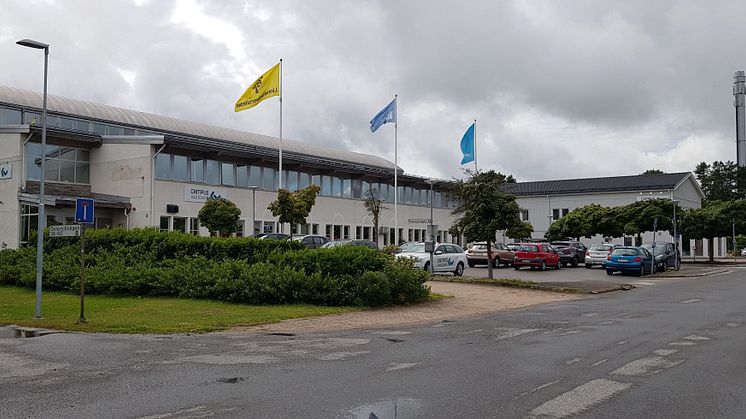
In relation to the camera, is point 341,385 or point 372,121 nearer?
point 341,385

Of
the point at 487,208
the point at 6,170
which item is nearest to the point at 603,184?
the point at 487,208

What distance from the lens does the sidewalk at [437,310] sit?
14.8 metres

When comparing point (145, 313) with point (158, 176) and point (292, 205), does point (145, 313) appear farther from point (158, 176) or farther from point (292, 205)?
point (158, 176)

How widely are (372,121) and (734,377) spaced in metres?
36.0

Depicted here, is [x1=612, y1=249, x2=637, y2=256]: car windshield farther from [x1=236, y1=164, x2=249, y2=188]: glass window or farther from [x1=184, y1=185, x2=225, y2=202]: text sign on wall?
[x1=236, y1=164, x2=249, y2=188]: glass window

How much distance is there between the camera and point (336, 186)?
54188 mm

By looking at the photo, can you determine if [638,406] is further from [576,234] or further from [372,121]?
[576,234]

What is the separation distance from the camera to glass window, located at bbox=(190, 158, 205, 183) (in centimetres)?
4375

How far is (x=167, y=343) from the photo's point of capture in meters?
12.0

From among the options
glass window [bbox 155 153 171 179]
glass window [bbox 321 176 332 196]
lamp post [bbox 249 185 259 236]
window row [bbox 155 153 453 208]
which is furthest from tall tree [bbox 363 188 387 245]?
glass window [bbox 155 153 171 179]

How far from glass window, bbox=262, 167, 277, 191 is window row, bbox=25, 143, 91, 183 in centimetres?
1173

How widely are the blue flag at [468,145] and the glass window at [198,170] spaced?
17170 mm

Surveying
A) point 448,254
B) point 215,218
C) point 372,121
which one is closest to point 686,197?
point 372,121

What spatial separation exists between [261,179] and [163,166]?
8.23 meters
